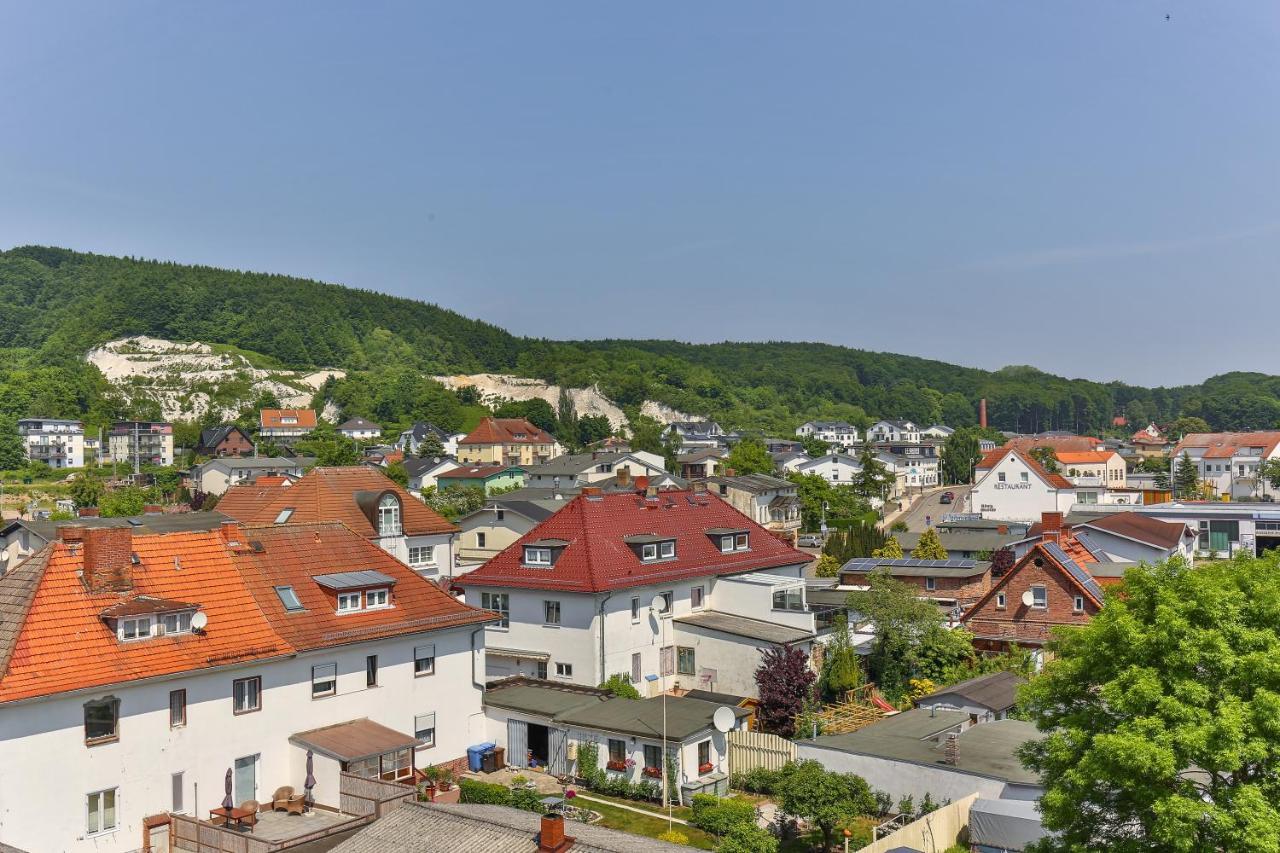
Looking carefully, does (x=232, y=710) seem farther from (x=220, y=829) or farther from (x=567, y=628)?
(x=567, y=628)

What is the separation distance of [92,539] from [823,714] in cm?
2019

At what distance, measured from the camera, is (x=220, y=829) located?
786 inches

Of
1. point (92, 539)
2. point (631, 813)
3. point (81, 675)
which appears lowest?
point (631, 813)

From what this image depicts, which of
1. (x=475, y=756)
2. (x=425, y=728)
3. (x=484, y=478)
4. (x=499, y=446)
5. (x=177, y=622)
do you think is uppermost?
(x=499, y=446)

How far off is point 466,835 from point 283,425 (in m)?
155

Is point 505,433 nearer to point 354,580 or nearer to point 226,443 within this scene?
point 226,443

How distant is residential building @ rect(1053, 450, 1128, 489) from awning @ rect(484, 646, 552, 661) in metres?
90.9

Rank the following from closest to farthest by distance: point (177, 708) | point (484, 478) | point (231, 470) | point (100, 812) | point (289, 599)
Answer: point (100, 812)
point (177, 708)
point (289, 599)
point (484, 478)
point (231, 470)

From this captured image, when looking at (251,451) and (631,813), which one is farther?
(251,451)

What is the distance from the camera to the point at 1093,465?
112062 mm

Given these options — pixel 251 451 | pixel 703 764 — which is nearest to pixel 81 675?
pixel 703 764

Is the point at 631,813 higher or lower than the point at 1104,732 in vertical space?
lower

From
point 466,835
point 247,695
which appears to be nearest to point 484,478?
point 247,695

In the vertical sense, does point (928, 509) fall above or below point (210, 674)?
below
